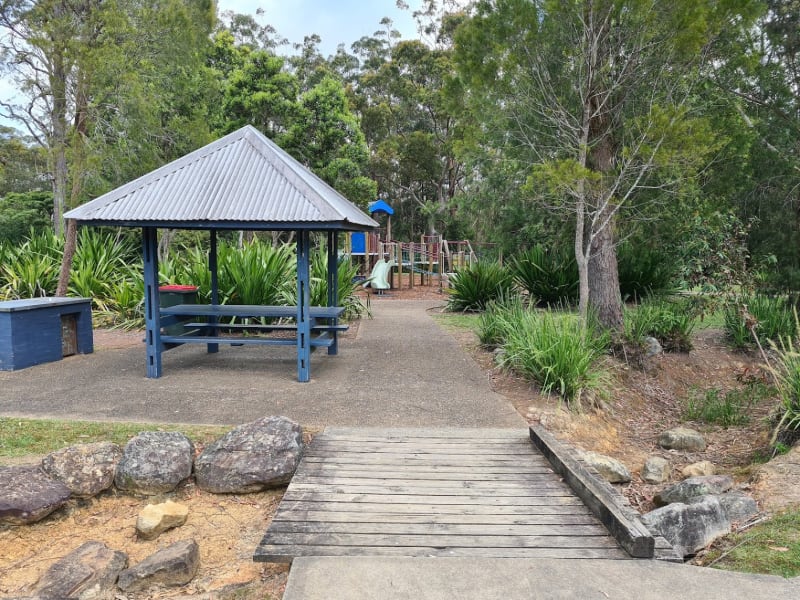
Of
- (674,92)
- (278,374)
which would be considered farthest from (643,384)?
(278,374)

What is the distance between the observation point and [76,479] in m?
4.16

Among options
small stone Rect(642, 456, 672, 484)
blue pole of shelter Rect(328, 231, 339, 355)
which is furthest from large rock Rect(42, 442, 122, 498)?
blue pole of shelter Rect(328, 231, 339, 355)

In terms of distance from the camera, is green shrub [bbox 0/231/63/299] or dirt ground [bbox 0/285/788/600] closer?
dirt ground [bbox 0/285/788/600]

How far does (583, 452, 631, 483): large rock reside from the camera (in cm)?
509

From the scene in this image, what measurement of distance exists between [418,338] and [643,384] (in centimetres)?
367

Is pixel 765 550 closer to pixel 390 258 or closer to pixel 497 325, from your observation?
pixel 497 325

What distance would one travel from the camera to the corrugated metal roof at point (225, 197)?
258 inches

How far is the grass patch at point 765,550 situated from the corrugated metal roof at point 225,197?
4.40 m

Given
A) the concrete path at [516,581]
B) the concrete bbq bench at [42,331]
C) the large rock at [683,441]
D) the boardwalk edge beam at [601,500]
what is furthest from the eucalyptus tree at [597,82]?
the concrete bbq bench at [42,331]

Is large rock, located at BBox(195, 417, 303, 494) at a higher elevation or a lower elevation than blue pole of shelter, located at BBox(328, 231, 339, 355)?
lower

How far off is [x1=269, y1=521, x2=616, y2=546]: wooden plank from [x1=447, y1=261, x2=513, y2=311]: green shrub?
33.6ft

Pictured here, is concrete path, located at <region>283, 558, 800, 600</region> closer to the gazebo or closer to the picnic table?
the gazebo

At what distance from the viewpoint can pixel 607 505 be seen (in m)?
3.56

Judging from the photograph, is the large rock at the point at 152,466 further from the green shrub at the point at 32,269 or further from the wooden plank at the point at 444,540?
the green shrub at the point at 32,269
